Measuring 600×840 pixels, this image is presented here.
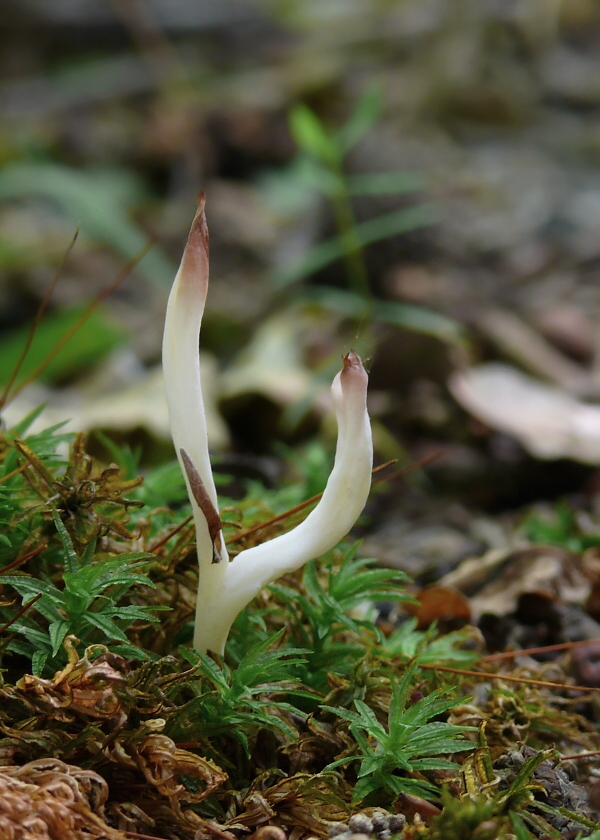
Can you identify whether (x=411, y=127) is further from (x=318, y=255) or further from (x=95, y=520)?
(x=95, y=520)

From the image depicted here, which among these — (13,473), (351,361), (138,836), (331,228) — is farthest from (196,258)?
(331,228)

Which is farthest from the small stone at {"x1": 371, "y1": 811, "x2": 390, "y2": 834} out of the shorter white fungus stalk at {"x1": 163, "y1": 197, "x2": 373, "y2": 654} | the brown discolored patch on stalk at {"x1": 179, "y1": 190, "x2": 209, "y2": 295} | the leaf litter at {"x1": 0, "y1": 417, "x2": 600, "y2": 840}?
the brown discolored patch on stalk at {"x1": 179, "y1": 190, "x2": 209, "y2": 295}

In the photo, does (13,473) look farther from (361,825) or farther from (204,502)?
(361,825)

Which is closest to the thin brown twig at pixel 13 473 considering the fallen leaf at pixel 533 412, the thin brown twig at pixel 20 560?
the thin brown twig at pixel 20 560

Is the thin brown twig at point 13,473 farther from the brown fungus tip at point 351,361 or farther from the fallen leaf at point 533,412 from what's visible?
the fallen leaf at point 533,412

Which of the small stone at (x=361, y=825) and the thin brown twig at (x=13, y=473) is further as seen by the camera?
the thin brown twig at (x=13, y=473)

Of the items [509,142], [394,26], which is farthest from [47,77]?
[509,142]
